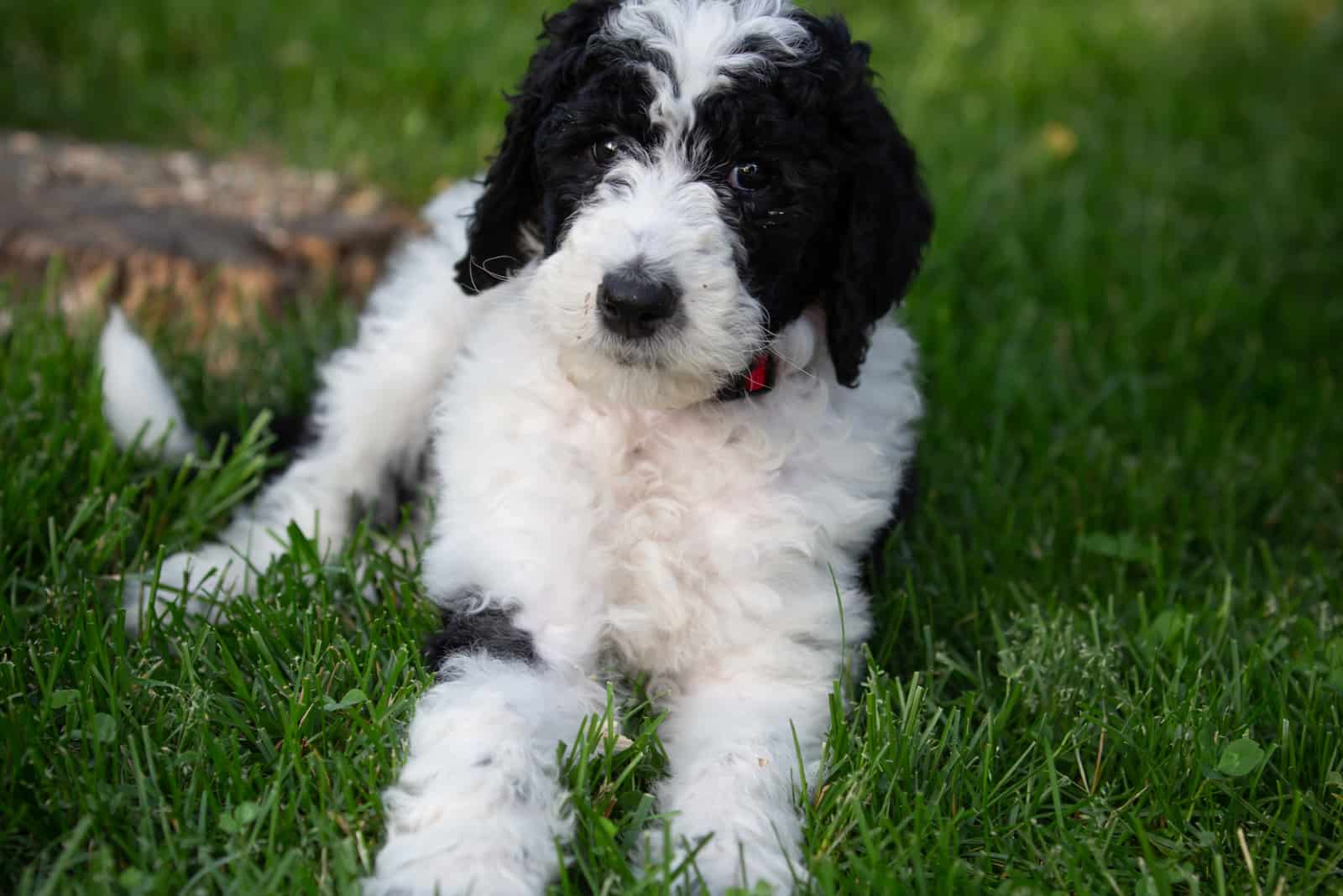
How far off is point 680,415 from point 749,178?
21.0 inches

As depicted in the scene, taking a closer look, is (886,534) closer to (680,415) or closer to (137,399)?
(680,415)

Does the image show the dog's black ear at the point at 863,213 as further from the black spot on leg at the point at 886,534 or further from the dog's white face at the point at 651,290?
the black spot on leg at the point at 886,534

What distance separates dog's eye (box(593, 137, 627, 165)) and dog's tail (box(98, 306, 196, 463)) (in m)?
1.50

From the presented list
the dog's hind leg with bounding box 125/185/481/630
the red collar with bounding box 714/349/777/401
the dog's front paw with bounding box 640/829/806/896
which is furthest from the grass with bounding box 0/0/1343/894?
the red collar with bounding box 714/349/777/401

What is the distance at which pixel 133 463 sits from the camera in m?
3.36

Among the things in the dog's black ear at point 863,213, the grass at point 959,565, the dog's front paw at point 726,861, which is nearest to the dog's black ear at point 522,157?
the dog's black ear at point 863,213

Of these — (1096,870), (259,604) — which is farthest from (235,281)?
(1096,870)

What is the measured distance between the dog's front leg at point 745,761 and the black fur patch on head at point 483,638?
1.14ft

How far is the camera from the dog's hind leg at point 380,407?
135 inches

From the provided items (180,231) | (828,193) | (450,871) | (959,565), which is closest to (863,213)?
(828,193)

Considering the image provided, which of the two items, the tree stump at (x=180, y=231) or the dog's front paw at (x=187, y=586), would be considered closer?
the dog's front paw at (x=187, y=586)

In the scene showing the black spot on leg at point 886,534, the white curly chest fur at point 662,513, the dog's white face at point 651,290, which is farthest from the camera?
the black spot on leg at point 886,534

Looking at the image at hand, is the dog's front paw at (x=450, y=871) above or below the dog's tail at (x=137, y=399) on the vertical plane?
above

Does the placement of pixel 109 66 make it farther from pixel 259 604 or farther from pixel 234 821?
pixel 234 821
